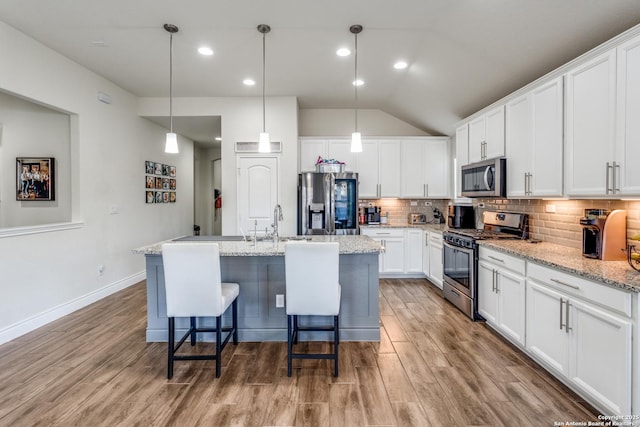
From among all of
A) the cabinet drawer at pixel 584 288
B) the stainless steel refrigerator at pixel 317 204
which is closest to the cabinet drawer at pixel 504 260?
the cabinet drawer at pixel 584 288

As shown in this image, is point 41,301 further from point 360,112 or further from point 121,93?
point 360,112

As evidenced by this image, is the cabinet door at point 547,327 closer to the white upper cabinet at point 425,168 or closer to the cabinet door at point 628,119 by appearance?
the cabinet door at point 628,119

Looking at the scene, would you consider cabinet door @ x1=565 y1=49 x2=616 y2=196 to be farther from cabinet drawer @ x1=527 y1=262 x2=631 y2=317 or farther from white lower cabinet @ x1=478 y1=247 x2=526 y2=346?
white lower cabinet @ x1=478 y1=247 x2=526 y2=346

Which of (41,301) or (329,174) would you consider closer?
(41,301)

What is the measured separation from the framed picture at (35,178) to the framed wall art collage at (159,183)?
1.47 m

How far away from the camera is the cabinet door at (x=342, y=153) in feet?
17.9

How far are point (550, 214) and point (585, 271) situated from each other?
1.49 m

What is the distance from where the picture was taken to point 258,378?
241cm

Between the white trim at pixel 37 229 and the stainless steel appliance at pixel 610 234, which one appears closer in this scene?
the stainless steel appliance at pixel 610 234

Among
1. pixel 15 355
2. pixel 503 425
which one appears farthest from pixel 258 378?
pixel 15 355

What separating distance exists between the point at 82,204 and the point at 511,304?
4.92 m

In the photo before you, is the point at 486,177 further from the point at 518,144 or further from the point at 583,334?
the point at 583,334

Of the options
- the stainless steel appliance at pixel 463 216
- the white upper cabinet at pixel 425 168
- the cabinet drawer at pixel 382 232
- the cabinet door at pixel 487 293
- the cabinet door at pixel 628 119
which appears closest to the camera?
the cabinet door at pixel 628 119

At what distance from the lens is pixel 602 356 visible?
188 centimetres
